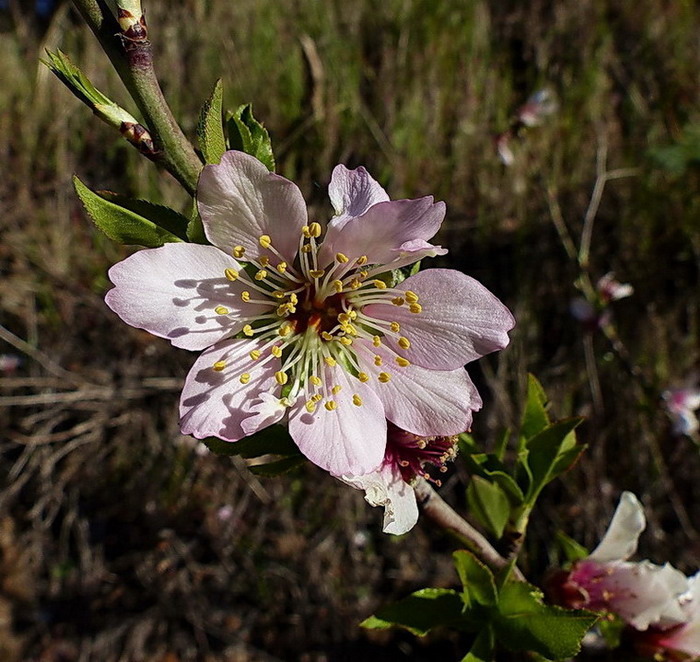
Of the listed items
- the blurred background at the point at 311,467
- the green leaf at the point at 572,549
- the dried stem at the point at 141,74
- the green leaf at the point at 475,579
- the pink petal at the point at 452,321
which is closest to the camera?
the dried stem at the point at 141,74

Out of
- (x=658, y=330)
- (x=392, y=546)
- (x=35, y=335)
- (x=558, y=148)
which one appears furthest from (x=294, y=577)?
(x=558, y=148)

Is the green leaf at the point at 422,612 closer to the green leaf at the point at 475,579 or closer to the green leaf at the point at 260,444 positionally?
the green leaf at the point at 475,579

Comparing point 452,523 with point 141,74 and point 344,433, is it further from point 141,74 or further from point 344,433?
point 141,74

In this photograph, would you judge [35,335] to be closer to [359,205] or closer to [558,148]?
[359,205]

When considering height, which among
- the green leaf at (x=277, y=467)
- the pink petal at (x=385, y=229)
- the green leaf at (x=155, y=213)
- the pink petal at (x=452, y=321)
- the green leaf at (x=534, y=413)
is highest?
→ the green leaf at (x=155, y=213)

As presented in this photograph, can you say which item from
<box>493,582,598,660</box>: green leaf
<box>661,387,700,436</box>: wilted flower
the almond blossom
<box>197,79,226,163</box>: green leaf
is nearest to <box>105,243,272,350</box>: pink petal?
the almond blossom

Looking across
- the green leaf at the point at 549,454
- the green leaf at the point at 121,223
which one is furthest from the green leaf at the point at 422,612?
the green leaf at the point at 121,223

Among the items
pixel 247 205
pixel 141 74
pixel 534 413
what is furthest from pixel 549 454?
pixel 141 74
